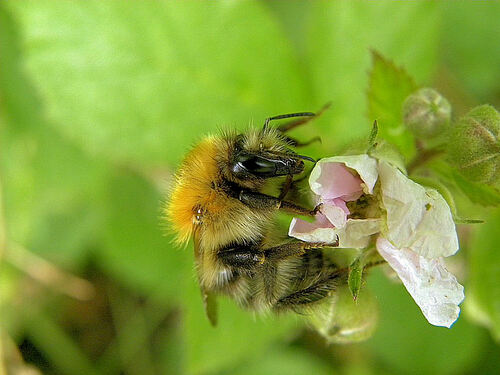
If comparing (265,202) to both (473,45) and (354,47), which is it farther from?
(473,45)

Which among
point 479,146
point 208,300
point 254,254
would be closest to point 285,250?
point 254,254

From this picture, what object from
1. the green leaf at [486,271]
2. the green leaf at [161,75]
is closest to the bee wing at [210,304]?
the green leaf at [161,75]

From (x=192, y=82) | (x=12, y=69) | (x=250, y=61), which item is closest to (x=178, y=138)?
(x=192, y=82)

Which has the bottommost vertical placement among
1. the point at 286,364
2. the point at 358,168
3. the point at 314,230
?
the point at 286,364

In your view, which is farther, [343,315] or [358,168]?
[343,315]

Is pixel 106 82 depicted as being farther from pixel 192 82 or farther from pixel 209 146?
pixel 209 146
